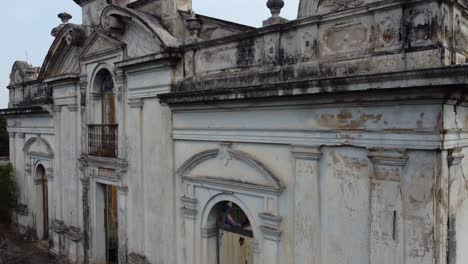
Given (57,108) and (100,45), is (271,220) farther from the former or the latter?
(57,108)

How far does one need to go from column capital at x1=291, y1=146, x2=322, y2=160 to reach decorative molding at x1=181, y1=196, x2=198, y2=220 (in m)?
2.45

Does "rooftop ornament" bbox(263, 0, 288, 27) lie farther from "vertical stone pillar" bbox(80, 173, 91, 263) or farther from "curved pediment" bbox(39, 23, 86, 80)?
"vertical stone pillar" bbox(80, 173, 91, 263)

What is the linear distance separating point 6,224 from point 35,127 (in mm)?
4712

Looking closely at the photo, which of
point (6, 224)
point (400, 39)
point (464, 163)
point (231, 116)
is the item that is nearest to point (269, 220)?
point (231, 116)

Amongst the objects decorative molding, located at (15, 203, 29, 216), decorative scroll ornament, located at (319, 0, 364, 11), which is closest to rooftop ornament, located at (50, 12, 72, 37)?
decorative molding, located at (15, 203, 29, 216)

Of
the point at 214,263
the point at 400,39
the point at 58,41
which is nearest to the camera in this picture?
the point at 400,39

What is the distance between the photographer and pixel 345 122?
4957 mm

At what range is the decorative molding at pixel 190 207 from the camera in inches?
281

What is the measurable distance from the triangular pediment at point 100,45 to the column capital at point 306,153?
5.01 meters

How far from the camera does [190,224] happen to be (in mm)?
7227

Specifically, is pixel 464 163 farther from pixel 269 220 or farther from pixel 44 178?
pixel 44 178

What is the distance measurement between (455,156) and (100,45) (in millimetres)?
7955

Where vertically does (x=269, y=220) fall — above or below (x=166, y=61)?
below

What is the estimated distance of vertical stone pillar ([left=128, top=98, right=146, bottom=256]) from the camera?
827cm
